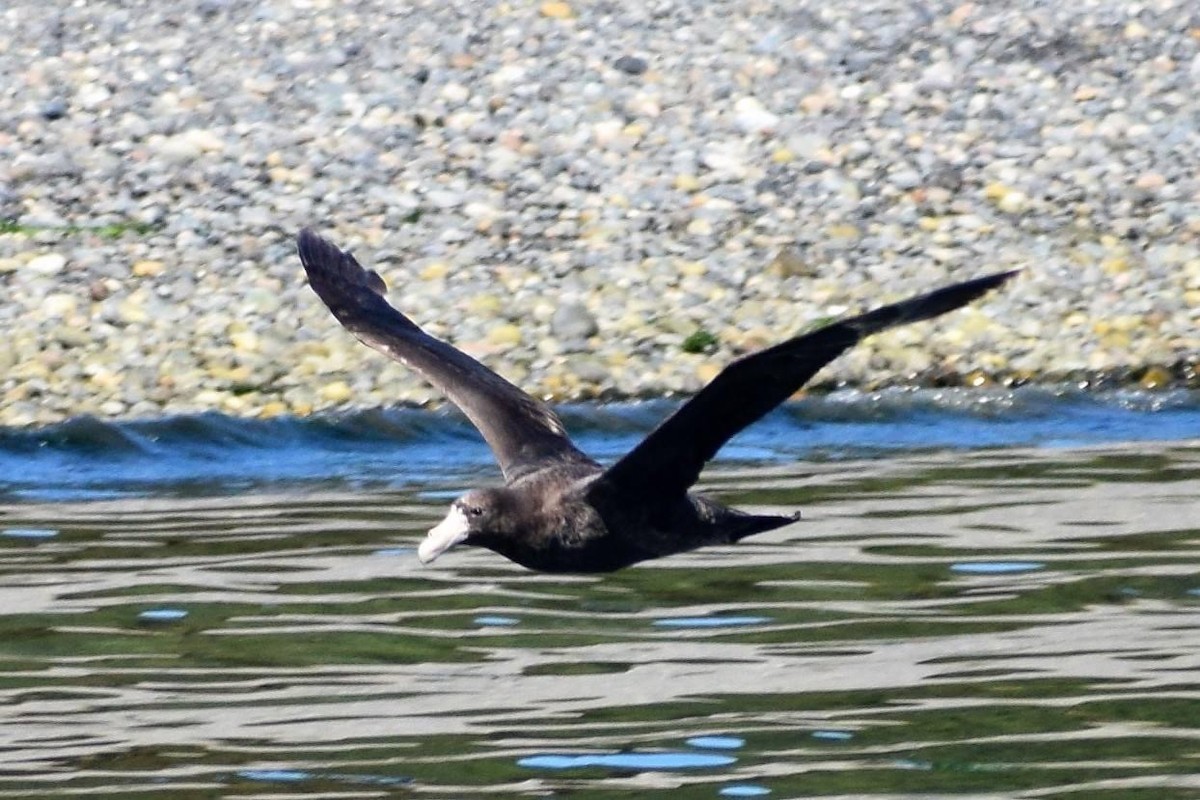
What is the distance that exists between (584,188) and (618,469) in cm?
664

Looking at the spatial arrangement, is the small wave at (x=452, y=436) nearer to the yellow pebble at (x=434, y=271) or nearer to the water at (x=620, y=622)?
the water at (x=620, y=622)

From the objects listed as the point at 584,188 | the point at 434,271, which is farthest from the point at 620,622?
the point at 584,188

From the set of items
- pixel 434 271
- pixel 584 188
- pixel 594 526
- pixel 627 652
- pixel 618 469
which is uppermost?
pixel 584 188

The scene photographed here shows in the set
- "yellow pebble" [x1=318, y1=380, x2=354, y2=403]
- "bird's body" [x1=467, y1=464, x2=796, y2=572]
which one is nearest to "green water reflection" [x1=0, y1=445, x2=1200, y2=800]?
"bird's body" [x1=467, y1=464, x2=796, y2=572]

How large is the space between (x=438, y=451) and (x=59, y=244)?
2786mm

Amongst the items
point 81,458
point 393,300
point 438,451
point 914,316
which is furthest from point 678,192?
point 914,316

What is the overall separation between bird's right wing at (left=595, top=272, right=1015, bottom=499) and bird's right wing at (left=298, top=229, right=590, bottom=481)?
Result: 62 cm

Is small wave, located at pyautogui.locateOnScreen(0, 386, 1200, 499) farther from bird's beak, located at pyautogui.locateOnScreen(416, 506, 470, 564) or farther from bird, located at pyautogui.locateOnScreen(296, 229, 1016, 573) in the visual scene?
bird's beak, located at pyautogui.locateOnScreen(416, 506, 470, 564)

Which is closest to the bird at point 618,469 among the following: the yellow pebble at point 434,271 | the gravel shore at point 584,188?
the gravel shore at point 584,188

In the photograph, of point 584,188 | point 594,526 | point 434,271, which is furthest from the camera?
point 584,188

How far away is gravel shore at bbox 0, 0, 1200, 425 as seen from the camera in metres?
12.1

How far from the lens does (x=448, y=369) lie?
834 cm

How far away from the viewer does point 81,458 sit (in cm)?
1120

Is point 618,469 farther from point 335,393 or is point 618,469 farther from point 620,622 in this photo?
point 335,393
